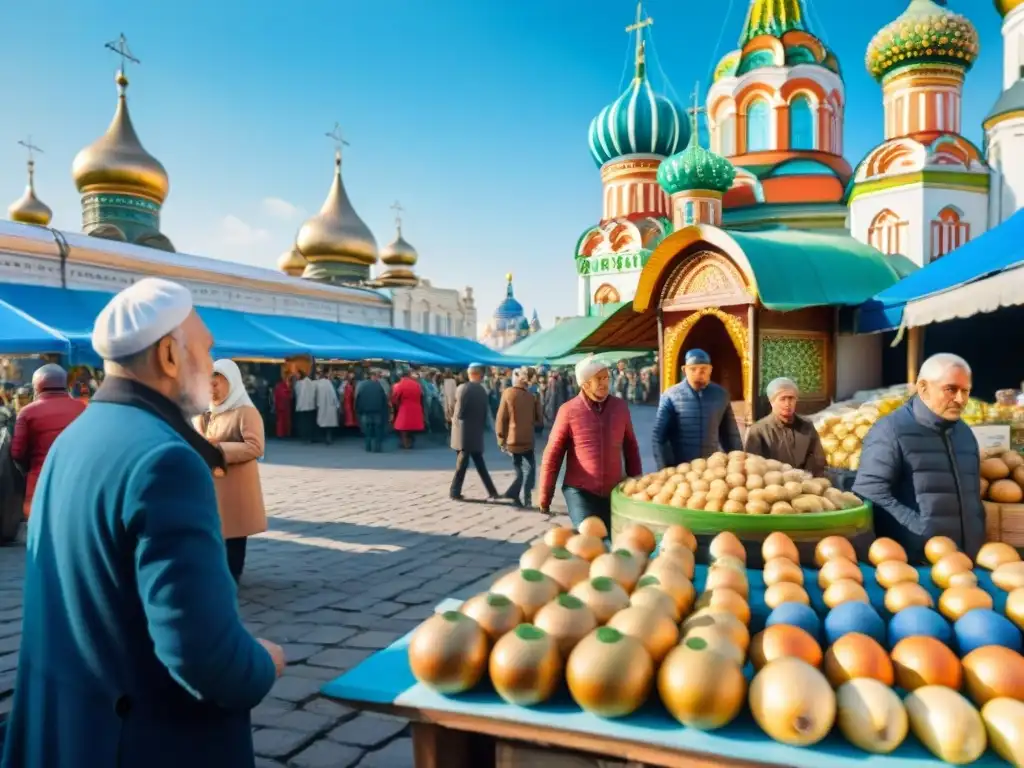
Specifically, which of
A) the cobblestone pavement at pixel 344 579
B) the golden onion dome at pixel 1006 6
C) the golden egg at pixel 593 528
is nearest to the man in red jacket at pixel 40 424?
the cobblestone pavement at pixel 344 579

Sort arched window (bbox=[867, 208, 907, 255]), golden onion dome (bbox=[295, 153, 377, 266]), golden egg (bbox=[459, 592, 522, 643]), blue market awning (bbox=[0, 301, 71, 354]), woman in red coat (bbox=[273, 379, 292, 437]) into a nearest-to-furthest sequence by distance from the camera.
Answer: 1. golden egg (bbox=[459, 592, 522, 643])
2. blue market awning (bbox=[0, 301, 71, 354])
3. arched window (bbox=[867, 208, 907, 255])
4. woman in red coat (bbox=[273, 379, 292, 437])
5. golden onion dome (bbox=[295, 153, 377, 266])

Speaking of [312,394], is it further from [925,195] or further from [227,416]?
[925,195]

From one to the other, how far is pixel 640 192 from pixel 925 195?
43.3 ft

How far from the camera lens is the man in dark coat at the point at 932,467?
10.5 ft

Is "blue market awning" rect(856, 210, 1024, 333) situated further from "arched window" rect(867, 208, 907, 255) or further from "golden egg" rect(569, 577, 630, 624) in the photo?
"arched window" rect(867, 208, 907, 255)

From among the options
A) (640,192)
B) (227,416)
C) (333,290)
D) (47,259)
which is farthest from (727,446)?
(640,192)

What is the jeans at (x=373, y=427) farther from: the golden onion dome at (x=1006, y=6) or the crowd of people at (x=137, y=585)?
the golden onion dome at (x=1006, y=6)

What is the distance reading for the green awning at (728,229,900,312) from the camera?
35.2ft

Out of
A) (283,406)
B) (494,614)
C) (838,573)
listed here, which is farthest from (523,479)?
(283,406)

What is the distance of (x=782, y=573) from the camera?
8.14 feet

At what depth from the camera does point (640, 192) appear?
26.5 m

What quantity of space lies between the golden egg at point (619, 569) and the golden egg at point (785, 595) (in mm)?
411

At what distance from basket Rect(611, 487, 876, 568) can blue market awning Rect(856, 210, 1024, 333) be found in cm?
329

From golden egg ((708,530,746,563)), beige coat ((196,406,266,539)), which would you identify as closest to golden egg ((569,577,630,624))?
golden egg ((708,530,746,563))
